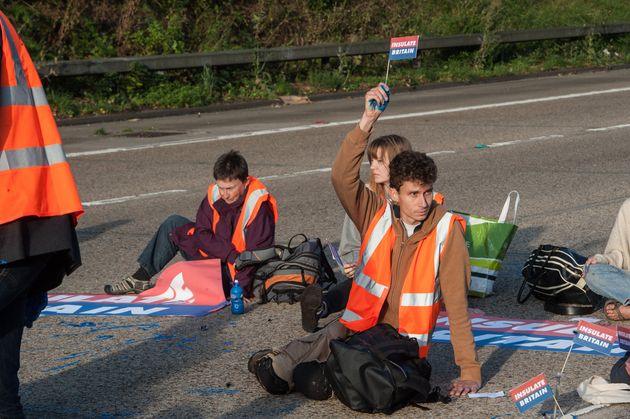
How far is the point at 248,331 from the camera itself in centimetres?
727

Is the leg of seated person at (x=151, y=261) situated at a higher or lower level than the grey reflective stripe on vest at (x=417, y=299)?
lower

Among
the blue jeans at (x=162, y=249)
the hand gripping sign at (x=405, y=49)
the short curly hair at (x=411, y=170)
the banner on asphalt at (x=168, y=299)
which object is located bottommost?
the banner on asphalt at (x=168, y=299)

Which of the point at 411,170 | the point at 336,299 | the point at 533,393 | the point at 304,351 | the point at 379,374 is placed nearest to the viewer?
the point at 533,393

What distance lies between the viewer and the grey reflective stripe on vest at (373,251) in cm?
605

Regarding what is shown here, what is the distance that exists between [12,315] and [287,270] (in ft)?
11.4

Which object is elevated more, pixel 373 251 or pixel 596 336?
pixel 373 251

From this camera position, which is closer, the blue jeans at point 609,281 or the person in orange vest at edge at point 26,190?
the person in orange vest at edge at point 26,190

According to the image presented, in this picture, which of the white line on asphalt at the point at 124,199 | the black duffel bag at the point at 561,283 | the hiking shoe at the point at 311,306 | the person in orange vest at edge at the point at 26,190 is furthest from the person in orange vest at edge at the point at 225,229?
the person in orange vest at edge at the point at 26,190

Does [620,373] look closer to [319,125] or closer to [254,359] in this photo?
[254,359]

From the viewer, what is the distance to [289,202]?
1140 centimetres

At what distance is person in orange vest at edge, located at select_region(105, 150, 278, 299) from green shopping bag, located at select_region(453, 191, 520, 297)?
1.38 m

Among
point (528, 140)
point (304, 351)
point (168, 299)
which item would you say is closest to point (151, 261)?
point (168, 299)

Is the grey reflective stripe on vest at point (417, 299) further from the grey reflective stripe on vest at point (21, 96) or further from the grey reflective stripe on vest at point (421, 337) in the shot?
the grey reflective stripe on vest at point (21, 96)

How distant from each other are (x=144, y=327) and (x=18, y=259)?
121 inches
